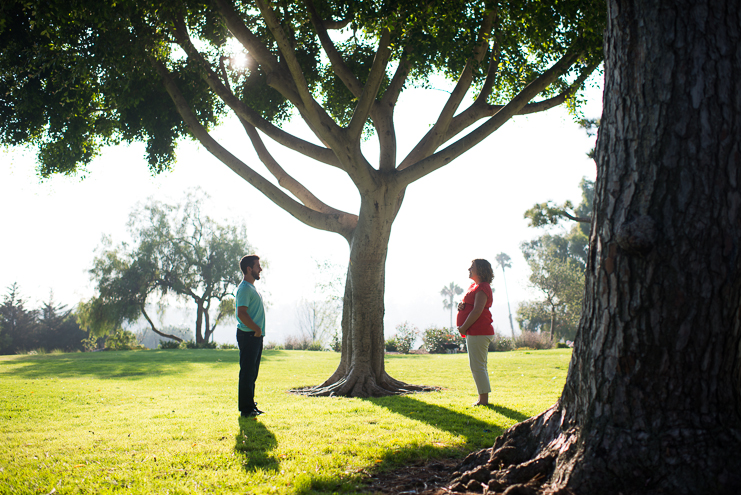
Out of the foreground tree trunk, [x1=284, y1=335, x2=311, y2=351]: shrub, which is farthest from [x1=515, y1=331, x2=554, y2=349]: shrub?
the foreground tree trunk

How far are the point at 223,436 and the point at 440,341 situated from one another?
2446cm

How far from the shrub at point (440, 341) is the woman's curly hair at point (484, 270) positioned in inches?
862

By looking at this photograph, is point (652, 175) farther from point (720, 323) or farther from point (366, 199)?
point (366, 199)

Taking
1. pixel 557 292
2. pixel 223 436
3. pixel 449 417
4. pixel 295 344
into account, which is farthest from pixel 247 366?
pixel 557 292

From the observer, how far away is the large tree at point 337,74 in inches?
319

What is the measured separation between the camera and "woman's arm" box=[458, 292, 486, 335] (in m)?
5.98

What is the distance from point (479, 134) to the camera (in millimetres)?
8602

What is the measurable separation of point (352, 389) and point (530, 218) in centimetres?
1720

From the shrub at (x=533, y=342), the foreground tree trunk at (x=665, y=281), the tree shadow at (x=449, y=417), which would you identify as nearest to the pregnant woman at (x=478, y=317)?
the tree shadow at (x=449, y=417)

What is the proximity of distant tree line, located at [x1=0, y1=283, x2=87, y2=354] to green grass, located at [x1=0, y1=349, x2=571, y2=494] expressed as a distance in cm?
3708

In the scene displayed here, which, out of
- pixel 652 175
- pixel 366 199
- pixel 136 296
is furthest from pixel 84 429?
pixel 136 296

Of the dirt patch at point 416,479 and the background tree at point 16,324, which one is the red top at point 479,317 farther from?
the background tree at point 16,324

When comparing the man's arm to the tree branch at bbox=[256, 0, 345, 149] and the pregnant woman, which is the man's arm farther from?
the tree branch at bbox=[256, 0, 345, 149]

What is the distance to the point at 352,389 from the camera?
8547 mm
